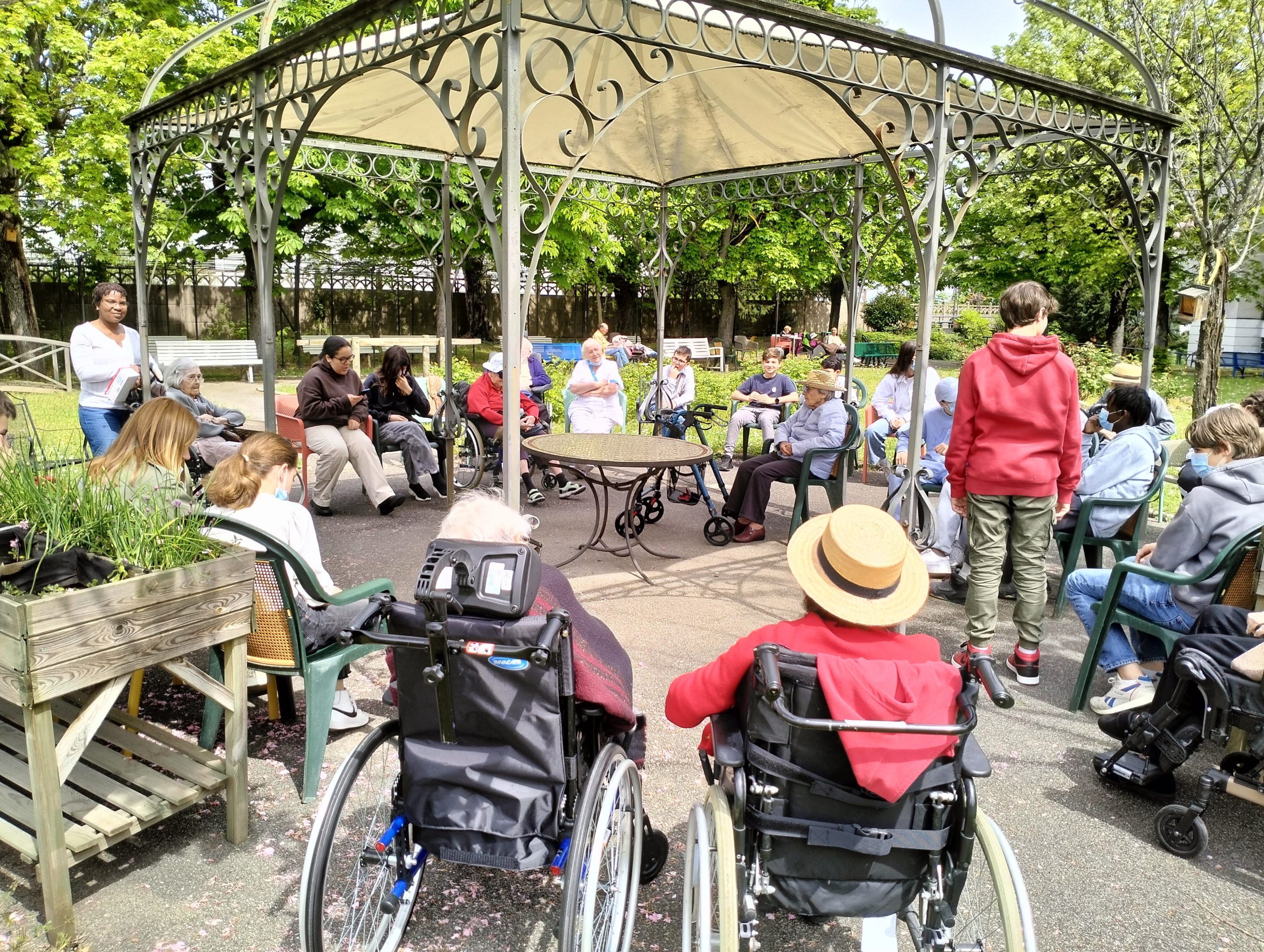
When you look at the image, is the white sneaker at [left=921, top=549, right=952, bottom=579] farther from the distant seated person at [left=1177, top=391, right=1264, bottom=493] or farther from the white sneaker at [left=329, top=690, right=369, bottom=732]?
the white sneaker at [left=329, top=690, right=369, bottom=732]

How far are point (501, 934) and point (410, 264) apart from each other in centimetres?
2140

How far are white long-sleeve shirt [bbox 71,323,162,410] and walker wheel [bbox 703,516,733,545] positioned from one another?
423cm

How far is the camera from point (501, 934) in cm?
243

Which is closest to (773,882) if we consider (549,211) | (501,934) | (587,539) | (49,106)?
(501,934)

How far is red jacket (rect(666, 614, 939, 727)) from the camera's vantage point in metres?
2.07

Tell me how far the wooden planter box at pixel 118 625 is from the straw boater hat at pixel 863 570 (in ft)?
5.45

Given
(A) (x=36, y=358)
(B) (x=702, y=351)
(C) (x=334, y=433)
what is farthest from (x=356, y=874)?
(B) (x=702, y=351)

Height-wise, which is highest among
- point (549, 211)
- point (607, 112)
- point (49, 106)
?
point (49, 106)

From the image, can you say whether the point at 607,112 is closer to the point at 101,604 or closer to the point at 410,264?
the point at 101,604

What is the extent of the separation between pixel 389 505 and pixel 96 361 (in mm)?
2249

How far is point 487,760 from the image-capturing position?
208cm

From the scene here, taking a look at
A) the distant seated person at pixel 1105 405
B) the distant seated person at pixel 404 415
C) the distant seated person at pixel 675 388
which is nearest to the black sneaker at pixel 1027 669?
the distant seated person at pixel 1105 405

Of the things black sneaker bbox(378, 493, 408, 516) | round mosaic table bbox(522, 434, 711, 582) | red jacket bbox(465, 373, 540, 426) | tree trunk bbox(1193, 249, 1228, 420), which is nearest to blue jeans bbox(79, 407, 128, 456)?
black sneaker bbox(378, 493, 408, 516)

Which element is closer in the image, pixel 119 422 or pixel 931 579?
pixel 931 579
